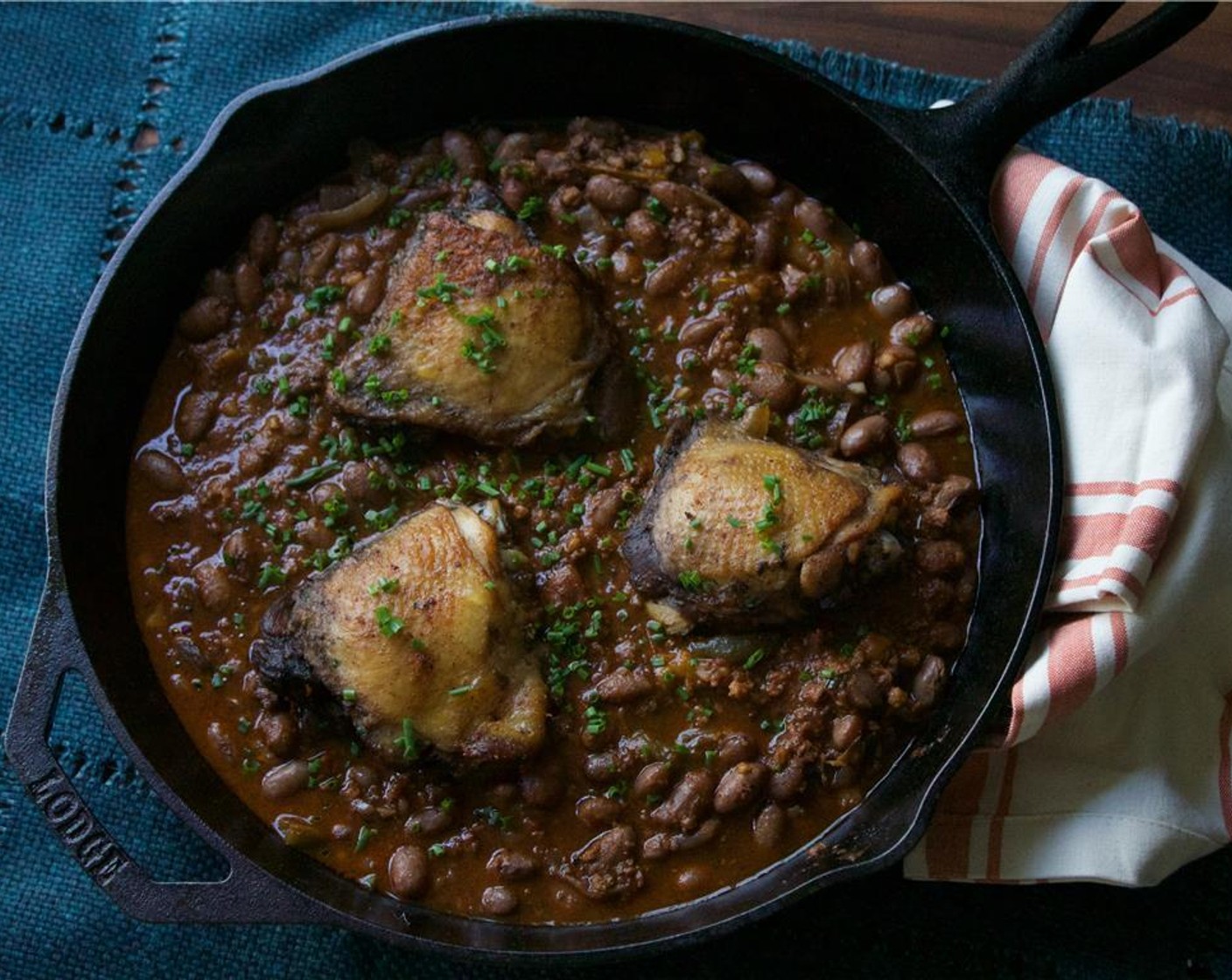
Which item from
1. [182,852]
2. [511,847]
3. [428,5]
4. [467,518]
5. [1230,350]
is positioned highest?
[428,5]

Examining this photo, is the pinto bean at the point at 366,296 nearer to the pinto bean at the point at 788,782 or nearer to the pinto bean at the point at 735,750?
the pinto bean at the point at 735,750

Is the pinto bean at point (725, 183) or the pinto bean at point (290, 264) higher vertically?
the pinto bean at point (725, 183)

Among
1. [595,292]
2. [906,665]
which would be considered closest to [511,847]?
[906,665]

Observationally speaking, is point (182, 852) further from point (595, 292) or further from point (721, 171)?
point (721, 171)

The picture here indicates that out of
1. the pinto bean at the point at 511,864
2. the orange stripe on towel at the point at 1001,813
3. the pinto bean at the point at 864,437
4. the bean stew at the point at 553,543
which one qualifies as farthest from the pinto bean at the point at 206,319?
the orange stripe on towel at the point at 1001,813

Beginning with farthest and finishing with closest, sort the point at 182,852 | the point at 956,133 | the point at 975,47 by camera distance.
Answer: the point at 975,47, the point at 182,852, the point at 956,133

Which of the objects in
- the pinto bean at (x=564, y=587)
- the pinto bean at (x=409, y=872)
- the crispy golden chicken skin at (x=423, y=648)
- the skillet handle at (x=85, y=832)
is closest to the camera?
the skillet handle at (x=85, y=832)
